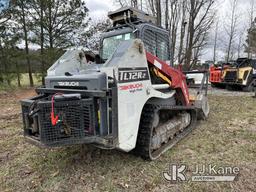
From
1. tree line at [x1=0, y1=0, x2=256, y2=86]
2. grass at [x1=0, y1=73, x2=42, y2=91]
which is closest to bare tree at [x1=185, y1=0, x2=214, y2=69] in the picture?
tree line at [x1=0, y1=0, x2=256, y2=86]

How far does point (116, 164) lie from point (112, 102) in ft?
3.78

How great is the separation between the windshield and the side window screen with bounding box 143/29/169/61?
1.21 ft

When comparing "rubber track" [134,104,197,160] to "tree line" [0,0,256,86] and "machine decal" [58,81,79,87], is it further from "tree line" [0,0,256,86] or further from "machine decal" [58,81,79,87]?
"tree line" [0,0,256,86]

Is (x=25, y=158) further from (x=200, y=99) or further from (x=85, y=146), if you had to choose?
(x=200, y=99)

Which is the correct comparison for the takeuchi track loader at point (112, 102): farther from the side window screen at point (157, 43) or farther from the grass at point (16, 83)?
the grass at point (16, 83)

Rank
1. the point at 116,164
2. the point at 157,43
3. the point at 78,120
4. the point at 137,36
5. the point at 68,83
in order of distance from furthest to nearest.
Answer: the point at 157,43, the point at 137,36, the point at 116,164, the point at 68,83, the point at 78,120

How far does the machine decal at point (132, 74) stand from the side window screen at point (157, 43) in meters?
0.95

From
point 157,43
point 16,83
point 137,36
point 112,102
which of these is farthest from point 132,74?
point 16,83

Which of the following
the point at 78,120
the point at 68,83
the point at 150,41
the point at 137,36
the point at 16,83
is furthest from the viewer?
the point at 16,83

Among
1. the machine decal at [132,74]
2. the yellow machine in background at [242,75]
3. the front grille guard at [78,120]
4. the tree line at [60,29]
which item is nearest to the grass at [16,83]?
the tree line at [60,29]

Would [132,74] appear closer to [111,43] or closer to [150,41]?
[150,41]

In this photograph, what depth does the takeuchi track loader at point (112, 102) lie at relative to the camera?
2627mm

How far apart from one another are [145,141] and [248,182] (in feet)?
4.81

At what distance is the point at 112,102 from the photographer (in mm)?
2760
